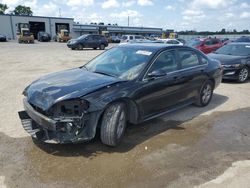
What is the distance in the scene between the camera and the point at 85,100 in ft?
12.8

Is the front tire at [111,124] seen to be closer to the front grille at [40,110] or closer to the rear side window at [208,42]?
the front grille at [40,110]

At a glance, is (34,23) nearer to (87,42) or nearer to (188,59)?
(87,42)

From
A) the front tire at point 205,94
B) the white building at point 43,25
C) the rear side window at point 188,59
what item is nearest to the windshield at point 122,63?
the rear side window at point 188,59

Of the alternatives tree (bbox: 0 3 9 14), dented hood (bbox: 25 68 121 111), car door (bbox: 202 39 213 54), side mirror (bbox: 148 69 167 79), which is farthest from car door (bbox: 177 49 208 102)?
tree (bbox: 0 3 9 14)

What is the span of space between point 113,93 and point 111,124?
476 mm

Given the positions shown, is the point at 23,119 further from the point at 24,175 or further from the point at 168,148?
the point at 168,148

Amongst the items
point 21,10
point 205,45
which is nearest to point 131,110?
point 205,45

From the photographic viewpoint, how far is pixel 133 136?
4.87m

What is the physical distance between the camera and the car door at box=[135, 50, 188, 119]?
4.73 metres

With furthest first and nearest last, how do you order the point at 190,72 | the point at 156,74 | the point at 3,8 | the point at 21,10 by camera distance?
the point at 21,10 < the point at 3,8 < the point at 190,72 < the point at 156,74

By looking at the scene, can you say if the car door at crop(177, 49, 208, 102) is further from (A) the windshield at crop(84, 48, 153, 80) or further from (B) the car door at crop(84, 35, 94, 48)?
(B) the car door at crop(84, 35, 94, 48)

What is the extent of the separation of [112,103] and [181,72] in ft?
6.85

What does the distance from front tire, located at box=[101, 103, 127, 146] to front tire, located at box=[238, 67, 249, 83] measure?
22.9 feet

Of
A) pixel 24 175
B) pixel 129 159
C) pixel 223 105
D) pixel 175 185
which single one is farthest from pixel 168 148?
pixel 223 105
